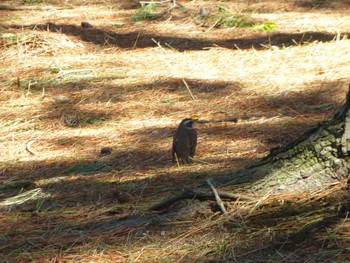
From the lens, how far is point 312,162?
125 inches

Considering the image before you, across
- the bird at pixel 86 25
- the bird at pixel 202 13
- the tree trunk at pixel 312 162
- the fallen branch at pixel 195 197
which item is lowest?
the bird at pixel 86 25

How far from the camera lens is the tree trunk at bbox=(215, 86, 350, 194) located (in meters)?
3.12

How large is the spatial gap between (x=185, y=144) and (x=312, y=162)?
4.10ft

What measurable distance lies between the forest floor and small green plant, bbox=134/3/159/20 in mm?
132

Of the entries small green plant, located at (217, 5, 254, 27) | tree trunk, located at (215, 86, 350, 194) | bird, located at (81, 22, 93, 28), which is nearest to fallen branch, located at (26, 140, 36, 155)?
tree trunk, located at (215, 86, 350, 194)

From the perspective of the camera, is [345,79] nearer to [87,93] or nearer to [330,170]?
[87,93]

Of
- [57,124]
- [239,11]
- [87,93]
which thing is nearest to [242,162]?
[57,124]

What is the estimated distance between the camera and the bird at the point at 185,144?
4.30 metres

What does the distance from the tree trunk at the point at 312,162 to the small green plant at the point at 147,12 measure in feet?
21.1

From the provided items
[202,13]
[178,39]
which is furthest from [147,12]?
[178,39]

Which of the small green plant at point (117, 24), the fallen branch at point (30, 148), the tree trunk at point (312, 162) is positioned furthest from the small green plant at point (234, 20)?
the tree trunk at point (312, 162)

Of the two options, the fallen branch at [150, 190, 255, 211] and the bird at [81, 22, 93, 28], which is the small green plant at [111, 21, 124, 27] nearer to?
the bird at [81, 22, 93, 28]

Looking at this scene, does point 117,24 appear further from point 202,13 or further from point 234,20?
point 234,20

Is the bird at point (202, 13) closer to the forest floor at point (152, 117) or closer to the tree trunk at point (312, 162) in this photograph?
the forest floor at point (152, 117)
